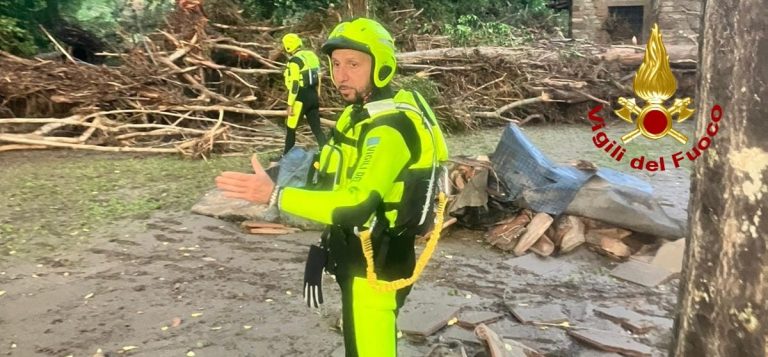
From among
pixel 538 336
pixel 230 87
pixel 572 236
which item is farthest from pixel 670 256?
pixel 230 87

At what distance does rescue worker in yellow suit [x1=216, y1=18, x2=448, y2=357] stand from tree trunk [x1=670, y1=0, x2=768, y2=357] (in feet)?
3.30

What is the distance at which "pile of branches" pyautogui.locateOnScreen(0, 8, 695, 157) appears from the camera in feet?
34.1

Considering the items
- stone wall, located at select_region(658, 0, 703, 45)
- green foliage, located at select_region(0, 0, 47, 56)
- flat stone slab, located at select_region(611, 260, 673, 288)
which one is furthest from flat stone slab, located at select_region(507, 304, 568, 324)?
stone wall, located at select_region(658, 0, 703, 45)

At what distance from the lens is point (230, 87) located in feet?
39.8

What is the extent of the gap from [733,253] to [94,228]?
602 cm

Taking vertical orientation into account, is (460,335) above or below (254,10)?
below

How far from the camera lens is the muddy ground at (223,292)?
415 cm

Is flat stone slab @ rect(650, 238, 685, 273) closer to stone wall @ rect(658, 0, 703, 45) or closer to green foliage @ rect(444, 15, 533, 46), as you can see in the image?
green foliage @ rect(444, 15, 533, 46)

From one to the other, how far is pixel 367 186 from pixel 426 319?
7.61 ft

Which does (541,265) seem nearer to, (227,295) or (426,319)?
(426,319)

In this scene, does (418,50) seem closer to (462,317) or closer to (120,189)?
(120,189)

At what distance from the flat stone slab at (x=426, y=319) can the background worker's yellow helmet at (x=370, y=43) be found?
7.26 ft

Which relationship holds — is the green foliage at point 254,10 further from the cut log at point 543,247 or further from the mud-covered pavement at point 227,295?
the cut log at point 543,247

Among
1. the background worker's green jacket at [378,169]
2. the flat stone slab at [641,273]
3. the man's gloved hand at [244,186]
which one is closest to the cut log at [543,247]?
the flat stone slab at [641,273]
